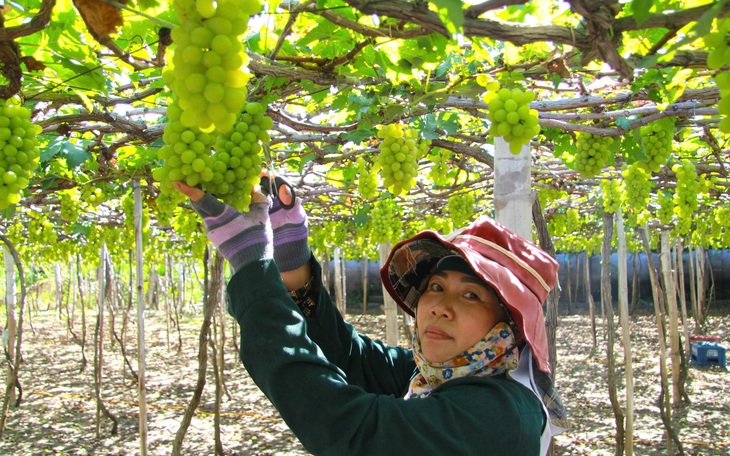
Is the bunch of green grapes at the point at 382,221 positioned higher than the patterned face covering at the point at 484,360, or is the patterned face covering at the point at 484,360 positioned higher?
the bunch of green grapes at the point at 382,221

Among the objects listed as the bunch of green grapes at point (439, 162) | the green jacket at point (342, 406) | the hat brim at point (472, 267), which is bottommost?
the green jacket at point (342, 406)

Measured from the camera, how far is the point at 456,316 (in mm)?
1544

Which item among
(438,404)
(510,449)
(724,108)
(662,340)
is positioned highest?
(724,108)

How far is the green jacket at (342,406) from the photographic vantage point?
1267 millimetres

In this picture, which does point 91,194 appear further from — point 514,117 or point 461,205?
point 461,205

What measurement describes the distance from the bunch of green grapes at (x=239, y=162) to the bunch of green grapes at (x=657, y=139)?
2.29 m

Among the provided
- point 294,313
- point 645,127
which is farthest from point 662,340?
point 294,313

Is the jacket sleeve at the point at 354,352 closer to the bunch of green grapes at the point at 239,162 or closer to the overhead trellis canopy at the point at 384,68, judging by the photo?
the bunch of green grapes at the point at 239,162

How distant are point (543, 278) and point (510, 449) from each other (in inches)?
21.2

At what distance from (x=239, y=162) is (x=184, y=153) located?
176mm

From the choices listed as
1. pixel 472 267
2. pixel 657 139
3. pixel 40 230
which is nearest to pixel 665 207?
pixel 657 139

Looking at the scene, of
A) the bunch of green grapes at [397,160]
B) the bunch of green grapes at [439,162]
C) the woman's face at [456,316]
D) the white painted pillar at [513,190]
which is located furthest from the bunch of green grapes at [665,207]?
the woman's face at [456,316]

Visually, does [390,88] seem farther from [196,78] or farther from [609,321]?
[609,321]

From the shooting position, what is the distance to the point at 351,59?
6.57ft
